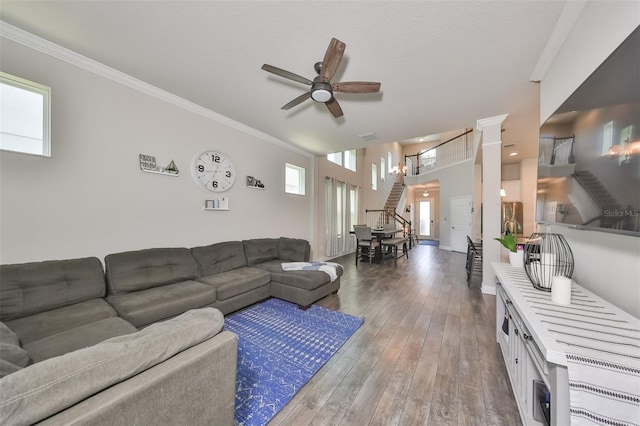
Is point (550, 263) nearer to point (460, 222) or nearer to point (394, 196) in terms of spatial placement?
point (460, 222)

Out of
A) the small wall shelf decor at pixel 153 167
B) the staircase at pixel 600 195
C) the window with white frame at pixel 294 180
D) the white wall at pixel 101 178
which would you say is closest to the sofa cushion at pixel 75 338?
the white wall at pixel 101 178

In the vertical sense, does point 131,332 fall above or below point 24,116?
below

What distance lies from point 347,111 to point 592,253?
3.01 m

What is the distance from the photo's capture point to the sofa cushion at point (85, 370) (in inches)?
25.4

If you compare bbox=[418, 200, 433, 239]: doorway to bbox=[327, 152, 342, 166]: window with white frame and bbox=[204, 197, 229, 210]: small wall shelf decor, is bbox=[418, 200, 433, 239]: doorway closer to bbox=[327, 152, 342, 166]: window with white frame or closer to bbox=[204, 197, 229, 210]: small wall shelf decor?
bbox=[327, 152, 342, 166]: window with white frame

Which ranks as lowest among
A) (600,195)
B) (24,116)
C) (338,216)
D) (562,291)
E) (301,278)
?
(301,278)

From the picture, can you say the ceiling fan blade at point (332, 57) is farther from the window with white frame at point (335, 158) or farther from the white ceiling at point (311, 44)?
the window with white frame at point (335, 158)

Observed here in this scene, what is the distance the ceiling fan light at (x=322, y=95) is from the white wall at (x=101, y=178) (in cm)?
210

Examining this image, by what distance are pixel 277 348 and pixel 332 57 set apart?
2669 millimetres

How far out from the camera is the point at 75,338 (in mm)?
1537

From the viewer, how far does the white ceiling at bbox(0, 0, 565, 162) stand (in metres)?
1.82

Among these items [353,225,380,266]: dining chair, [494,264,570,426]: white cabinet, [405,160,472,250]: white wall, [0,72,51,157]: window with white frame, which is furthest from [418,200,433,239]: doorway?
[0,72,51,157]: window with white frame

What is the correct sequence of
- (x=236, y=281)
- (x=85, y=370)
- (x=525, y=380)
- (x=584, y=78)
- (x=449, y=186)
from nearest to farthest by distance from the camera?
Result: (x=85, y=370) → (x=525, y=380) → (x=584, y=78) → (x=236, y=281) → (x=449, y=186)

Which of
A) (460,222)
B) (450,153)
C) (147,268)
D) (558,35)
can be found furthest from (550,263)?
(450,153)
